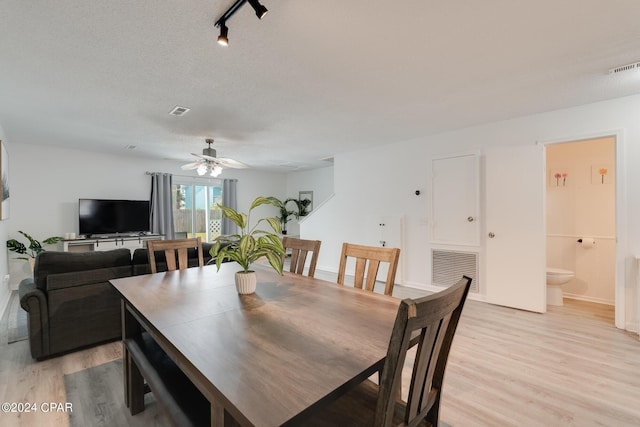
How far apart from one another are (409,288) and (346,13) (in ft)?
13.3

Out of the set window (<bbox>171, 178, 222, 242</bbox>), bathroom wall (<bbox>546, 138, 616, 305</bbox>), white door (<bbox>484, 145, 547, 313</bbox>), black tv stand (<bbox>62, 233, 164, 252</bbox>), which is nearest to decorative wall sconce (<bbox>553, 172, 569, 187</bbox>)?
bathroom wall (<bbox>546, 138, 616, 305</bbox>)

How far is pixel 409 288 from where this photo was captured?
15.4ft

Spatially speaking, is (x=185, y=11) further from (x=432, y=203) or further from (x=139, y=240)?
(x=139, y=240)

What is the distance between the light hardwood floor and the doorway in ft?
3.40

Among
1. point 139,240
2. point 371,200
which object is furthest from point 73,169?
point 371,200

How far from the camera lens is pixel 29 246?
4.89 meters

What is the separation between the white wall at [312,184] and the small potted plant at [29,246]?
5240 mm

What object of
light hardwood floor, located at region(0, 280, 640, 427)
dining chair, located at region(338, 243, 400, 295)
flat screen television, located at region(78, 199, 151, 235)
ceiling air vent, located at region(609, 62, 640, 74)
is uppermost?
ceiling air vent, located at region(609, 62, 640, 74)

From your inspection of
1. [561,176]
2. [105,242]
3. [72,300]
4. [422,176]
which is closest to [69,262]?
[72,300]

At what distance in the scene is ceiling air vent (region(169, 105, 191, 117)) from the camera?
10.8 ft

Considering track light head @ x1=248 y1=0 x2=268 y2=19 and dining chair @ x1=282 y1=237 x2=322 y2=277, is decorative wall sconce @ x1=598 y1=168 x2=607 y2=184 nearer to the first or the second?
dining chair @ x1=282 y1=237 x2=322 y2=277

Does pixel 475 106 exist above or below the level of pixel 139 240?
above

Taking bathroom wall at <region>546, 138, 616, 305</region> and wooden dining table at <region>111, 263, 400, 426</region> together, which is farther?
bathroom wall at <region>546, 138, 616, 305</region>

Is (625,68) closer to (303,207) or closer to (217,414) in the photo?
(217,414)
